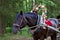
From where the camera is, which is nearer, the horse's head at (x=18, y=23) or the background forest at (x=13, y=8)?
the horse's head at (x=18, y=23)

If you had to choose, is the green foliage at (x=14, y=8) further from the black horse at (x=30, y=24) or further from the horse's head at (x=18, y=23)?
the horse's head at (x=18, y=23)

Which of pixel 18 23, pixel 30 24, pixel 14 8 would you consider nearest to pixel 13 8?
pixel 14 8

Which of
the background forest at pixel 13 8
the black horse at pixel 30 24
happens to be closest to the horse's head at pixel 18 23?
the black horse at pixel 30 24

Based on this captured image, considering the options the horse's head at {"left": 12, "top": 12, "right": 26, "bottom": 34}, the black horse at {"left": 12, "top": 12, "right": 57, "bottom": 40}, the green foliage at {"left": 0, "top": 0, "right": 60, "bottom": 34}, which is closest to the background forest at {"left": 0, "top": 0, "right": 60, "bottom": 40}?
the green foliage at {"left": 0, "top": 0, "right": 60, "bottom": 34}

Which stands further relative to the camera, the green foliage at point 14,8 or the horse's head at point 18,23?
the green foliage at point 14,8

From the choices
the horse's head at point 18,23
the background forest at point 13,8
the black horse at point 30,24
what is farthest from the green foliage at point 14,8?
the horse's head at point 18,23

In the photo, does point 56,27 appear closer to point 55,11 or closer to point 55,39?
point 55,39

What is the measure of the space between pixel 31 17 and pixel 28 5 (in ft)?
36.8

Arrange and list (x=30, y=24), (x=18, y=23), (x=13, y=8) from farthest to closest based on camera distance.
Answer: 1. (x=13, y=8)
2. (x=30, y=24)
3. (x=18, y=23)

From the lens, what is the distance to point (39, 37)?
1011cm

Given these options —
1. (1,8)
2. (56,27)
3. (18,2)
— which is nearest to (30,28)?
(56,27)

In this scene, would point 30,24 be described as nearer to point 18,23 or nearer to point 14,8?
point 18,23

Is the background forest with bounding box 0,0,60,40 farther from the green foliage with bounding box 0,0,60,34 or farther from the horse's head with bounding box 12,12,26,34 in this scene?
the horse's head with bounding box 12,12,26,34

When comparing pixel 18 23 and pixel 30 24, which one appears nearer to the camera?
pixel 18 23
